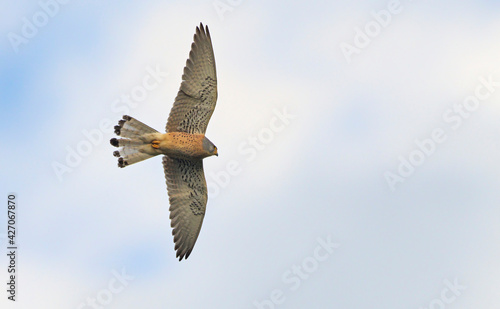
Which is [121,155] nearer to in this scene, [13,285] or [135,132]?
[135,132]


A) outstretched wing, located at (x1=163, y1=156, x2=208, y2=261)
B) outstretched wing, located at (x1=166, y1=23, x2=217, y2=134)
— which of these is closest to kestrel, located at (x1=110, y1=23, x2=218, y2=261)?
outstretched wing, located at (x1=166, y1=23, x2=217, y2=134)

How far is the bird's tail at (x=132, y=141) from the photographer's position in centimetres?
1994

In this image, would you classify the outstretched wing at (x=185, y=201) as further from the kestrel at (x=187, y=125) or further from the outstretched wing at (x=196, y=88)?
the outstretched wing at (x=196, y=88)

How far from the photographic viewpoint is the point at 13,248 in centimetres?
2138

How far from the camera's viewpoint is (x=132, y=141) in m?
20.1

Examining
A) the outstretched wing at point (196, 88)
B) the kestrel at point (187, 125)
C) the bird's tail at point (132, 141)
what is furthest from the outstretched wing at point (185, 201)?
the outstretched wing at point (196, 88)

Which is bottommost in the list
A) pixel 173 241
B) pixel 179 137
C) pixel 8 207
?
pixel 173 241

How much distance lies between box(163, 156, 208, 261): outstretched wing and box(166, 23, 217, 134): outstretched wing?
1110 mm

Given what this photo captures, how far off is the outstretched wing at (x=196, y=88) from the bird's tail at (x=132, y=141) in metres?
0.53

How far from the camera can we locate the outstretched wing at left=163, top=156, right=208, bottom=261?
20.8 metres

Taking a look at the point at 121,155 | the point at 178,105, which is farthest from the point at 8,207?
the point at 178,105

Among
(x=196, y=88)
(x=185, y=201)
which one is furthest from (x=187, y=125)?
(x=185, y=201)

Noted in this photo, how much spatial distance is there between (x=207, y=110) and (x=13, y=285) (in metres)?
5.87

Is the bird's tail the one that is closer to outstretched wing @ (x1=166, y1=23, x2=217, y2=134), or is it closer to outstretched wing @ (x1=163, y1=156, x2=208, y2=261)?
outstretched wing @ (x1=166, y1=23, x2=217, y2=134)
